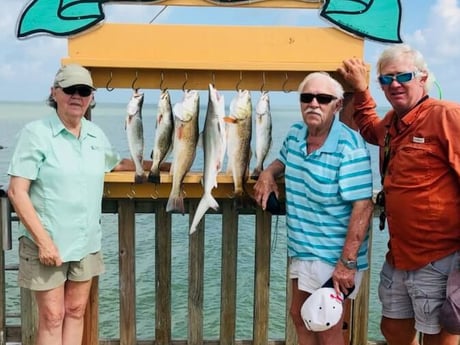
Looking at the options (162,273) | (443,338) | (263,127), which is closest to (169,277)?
(162,273)

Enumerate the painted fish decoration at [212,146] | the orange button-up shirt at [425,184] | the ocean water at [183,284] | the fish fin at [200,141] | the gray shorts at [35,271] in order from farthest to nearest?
the ocean water at [183,284] → the fish fin at [200,141] → the painted fish decoration at [212,146] → the gray shorts at [35,271] → the orange button-up shirt at [425,184]

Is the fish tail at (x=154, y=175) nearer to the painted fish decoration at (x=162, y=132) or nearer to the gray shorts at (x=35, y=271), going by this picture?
the painted fish decoration at (x=162, y=132)

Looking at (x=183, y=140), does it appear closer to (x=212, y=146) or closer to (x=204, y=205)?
(x=212, y=146)

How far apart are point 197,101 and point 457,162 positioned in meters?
1.43

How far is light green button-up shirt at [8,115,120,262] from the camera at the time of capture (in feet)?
8.70

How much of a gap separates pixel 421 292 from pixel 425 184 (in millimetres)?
552

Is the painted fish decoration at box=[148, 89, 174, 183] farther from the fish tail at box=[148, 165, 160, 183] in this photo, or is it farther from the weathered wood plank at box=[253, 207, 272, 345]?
the weathered wood plank at box=[253, 207, 272, 345]

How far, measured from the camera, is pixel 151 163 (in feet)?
11.1

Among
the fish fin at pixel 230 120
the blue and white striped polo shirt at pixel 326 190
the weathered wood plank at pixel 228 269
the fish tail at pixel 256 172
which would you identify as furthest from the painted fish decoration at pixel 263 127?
the weathered wood plank at pixel 228 269

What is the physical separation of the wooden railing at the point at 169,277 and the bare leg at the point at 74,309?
0.32 meters

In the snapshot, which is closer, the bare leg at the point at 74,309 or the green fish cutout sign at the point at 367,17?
the bare leg at the point at 74,309

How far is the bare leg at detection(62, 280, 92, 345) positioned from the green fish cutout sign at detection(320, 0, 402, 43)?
6.98ft

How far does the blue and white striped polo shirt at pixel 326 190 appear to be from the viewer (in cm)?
270

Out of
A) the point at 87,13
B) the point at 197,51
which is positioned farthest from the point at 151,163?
the point at 87,13
